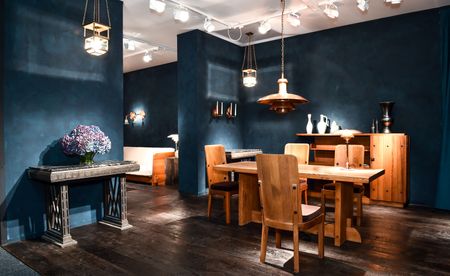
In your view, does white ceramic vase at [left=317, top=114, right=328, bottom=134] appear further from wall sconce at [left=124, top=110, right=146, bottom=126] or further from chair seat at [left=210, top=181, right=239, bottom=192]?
wall sconce at [left=124, top=110, right=146, bottom=126]

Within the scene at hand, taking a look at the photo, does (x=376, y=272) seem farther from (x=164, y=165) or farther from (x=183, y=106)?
(x=164, y=165)

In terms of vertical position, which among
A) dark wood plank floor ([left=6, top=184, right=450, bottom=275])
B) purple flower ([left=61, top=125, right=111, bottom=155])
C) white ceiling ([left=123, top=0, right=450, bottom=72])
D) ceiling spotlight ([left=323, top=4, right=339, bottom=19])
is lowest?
dark wood plank floor ([left=6, top=184, right=450, bottom=275])

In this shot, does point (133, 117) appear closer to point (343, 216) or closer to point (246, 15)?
point (246, 15)

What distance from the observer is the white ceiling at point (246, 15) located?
4.62m

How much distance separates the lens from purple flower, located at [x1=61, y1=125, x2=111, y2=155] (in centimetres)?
343

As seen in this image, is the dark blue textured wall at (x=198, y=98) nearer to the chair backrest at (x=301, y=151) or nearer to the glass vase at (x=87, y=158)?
the chair backrest at (x=301, y=151)

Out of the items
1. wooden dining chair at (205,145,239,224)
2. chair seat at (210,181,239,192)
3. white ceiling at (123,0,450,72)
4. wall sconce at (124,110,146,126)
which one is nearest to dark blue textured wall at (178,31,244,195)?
white ceiling at (123,0,450,72)

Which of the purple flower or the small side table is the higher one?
the purple flower

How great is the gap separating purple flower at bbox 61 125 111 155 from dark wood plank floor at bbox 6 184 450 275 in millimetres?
976

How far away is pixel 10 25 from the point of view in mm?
3371

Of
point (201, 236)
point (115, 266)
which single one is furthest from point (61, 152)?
point (201, 236)

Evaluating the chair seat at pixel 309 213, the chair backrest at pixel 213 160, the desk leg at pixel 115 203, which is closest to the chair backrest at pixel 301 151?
the chair backrest at pixel 213 160

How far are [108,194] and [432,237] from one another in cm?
Result: 386

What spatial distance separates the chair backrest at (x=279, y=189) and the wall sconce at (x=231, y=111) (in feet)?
12.3
